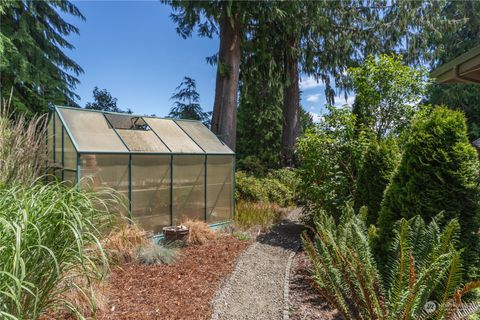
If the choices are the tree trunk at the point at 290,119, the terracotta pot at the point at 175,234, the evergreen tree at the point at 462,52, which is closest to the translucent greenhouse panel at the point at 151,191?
the terracotta pot at the point at 175,234

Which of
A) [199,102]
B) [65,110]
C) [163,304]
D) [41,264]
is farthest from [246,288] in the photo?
[199,102]

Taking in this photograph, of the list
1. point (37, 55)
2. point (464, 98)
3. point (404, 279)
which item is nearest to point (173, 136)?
point (404, 279)

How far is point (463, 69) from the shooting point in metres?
3.33

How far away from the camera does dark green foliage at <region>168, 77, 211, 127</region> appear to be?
14.4m

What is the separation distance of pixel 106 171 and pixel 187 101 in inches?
388

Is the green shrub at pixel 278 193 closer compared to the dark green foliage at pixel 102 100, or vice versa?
the green shrub at pixel 278 193

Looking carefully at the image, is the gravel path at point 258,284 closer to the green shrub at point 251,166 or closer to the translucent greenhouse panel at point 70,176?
the translucent greenhouse panel at point 70,176

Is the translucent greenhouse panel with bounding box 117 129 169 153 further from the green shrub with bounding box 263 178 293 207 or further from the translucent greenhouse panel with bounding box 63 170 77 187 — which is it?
the green shrub with bounding box 263 178 293 207

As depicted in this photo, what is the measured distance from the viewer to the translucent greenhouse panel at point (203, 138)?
7.03 metres

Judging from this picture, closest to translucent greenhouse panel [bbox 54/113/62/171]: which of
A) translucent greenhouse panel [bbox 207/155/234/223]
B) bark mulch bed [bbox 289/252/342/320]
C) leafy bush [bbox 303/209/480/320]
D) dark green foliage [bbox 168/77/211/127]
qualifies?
translucent greenhouse panel [bbox 207/155/234/223]

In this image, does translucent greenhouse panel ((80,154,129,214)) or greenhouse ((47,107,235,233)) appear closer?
translucent greenhouse panel ((80,154,129,214))

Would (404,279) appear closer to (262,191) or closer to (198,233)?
(198,233)

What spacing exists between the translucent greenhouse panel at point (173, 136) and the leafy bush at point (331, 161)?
2312mm

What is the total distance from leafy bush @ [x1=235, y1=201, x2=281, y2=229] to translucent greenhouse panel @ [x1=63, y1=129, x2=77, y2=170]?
355 centimetres
